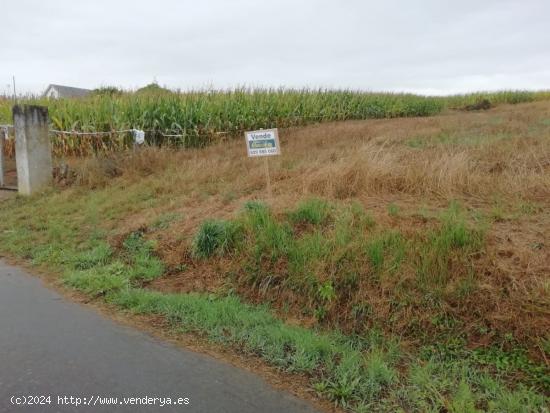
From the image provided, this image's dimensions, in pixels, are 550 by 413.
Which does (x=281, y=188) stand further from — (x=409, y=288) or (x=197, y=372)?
(x=197, y=372)

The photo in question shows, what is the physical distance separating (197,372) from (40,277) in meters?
3.22

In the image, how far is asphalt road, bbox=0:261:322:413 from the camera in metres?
3.00

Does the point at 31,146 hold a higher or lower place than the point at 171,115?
lower

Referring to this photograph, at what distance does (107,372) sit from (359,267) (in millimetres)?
2399

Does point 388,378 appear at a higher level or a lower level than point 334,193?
lower

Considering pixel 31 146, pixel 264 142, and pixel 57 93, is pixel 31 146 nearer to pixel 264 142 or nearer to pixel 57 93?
pixel 264 142

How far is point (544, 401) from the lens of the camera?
118 inches

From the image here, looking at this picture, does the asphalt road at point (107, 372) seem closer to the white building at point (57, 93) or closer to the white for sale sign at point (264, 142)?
the white for sale sign at point (264, 142)

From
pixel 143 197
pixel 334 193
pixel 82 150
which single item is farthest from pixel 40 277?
pixel 82 150

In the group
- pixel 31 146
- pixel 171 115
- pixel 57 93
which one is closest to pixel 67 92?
pixel 57 93

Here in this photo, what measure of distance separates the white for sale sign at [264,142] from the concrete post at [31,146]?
6112 millimetres

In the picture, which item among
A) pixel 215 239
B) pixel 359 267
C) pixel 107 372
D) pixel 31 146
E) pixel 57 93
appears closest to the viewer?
pixel 107 372

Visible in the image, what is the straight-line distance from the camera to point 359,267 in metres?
4.41

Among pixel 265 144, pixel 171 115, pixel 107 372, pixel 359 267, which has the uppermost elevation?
pixel 171 115
